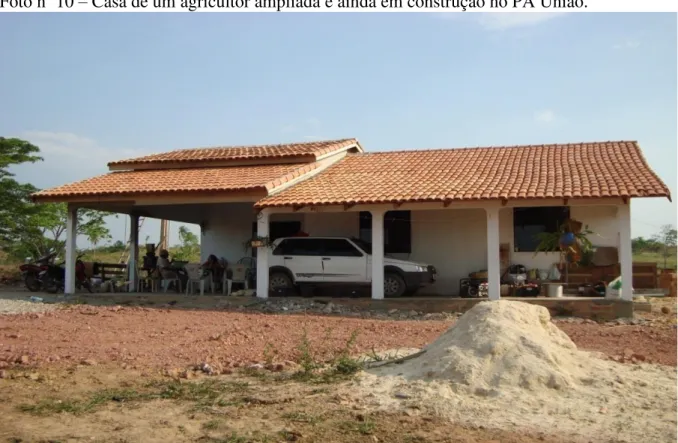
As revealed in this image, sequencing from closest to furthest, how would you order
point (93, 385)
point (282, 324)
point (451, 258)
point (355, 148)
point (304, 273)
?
A: point (93, 385), point (282, 324), point (304, 273), point (451, 258), point (355, 148)

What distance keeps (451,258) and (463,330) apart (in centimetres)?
960

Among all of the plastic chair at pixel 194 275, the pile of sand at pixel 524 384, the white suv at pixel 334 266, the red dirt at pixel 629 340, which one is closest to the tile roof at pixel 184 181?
the white suv at pixel 334 266

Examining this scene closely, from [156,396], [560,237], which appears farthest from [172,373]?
[560,237]

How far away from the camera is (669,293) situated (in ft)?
55.5

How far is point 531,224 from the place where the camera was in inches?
635

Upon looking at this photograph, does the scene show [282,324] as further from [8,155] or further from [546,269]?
[8,155]

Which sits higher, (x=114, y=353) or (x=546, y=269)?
(x=546, y=269)

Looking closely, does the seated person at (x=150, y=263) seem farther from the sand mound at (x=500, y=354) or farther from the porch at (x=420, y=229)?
the sand mound at (x=500, y=354)

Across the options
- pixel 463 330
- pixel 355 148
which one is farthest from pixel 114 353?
pixel 355 148

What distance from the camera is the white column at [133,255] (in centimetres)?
1862

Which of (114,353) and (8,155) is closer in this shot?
(114,353)

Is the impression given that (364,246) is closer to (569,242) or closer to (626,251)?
(569,242)

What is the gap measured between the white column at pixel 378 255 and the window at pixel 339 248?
80 cm

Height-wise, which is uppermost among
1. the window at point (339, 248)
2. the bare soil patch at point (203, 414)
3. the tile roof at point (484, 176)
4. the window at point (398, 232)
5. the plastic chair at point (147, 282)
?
the tile roof at point (484, 176)
